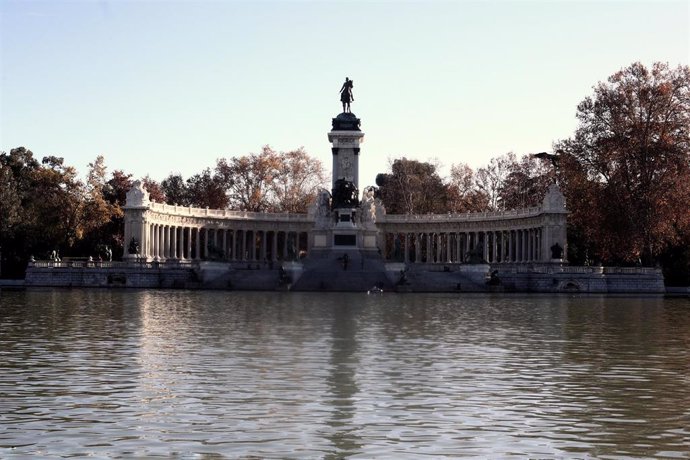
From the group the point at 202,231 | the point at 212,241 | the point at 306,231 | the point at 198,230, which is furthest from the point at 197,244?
the point at 306,231

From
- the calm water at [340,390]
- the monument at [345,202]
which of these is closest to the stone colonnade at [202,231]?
the monument at [345,202]

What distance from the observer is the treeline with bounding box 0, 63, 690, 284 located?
94.6m

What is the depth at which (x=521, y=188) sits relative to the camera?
137 metres

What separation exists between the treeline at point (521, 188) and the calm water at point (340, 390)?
183 feet

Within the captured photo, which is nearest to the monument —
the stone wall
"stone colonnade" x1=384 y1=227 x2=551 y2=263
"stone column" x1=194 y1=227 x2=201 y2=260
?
"stone colonnade" x1=384 y1=227 x2=551 y2=263

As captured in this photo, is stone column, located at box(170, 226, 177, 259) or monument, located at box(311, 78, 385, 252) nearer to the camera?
monument, located at box(311, 78, 385, 252)

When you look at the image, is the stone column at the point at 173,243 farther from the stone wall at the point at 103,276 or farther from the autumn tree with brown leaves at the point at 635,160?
the autumn tree with brown leaves at the point at 635,160

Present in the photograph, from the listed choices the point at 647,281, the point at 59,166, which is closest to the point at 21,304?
the point at 647,281

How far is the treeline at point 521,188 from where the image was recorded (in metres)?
94.6

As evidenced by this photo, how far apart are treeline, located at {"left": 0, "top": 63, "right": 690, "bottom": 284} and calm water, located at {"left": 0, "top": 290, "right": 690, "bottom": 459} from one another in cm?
5575

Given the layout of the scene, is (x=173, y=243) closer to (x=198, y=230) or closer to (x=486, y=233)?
(x=198, y=230)

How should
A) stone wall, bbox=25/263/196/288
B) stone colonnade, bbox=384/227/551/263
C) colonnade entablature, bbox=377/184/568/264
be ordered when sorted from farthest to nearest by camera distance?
stone colonnade, bbox=384/227/551/263 → colonnade entablature, bbox=377/184/568/264 → stone wall, bbox=25/263/196/288

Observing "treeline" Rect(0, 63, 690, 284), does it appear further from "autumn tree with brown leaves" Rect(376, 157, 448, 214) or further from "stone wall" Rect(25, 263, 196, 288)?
"stone wall" Rect(25, 263, 196, 288)

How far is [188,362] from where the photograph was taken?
26.5 m
